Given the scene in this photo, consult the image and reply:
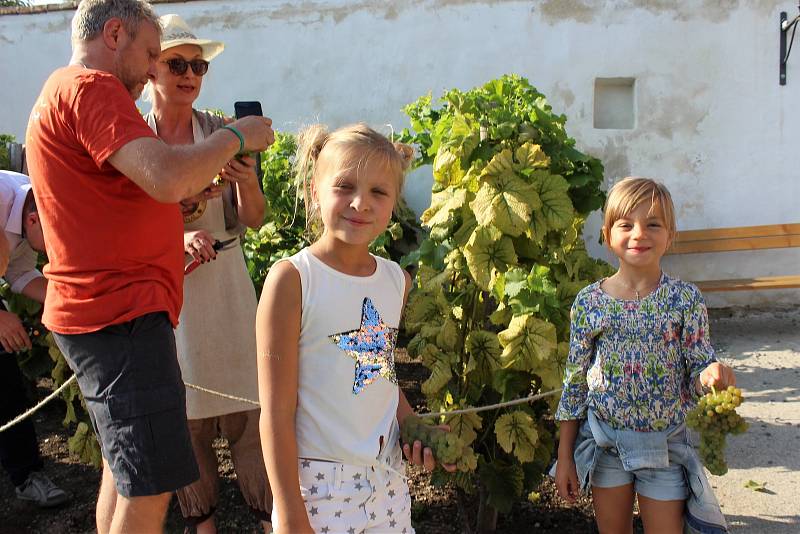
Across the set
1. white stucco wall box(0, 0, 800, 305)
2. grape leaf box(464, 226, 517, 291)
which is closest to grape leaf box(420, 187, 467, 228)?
grape leaf box(464, 226, 517, 291)

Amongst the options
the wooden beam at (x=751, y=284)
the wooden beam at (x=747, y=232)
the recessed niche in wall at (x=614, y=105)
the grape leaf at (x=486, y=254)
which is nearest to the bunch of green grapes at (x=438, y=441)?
the grape leaf at (x=486, y=254)

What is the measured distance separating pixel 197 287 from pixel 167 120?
2.02 feet

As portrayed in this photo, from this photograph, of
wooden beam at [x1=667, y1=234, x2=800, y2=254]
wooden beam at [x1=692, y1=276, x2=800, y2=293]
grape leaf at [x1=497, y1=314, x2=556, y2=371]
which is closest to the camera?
grape leaf at [x1=497, y1=314, x2=556, y2=371]

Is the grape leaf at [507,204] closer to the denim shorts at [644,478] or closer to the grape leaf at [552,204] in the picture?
A: the grape leaf at [552,204]

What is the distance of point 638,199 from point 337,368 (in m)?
1.05

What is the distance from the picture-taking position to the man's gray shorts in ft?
6.25

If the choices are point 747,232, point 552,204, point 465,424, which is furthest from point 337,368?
point 747,232

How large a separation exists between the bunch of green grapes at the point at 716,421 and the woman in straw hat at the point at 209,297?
5.18ft

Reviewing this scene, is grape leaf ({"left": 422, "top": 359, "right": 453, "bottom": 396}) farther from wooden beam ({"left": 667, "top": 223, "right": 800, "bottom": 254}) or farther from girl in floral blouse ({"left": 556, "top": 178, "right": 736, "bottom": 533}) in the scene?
wooden beam ({"left": 667, "top": 223, "right": 800, "bottom": 254})

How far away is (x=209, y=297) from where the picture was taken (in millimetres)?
2658

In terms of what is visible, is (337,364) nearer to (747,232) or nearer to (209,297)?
(209,297)

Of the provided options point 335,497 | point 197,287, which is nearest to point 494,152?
point 197,287

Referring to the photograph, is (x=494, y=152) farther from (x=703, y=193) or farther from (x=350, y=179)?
(x=703, y=193)

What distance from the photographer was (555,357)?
2.58m
